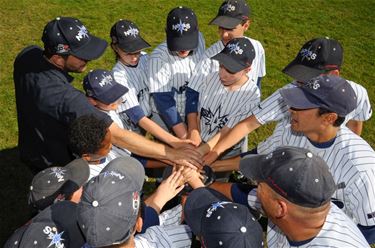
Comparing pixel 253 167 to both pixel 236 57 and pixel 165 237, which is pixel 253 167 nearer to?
pixel 165 237

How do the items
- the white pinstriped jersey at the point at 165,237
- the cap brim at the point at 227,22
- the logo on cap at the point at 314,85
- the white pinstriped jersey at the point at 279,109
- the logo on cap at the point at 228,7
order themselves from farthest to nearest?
the logo on cap at the point at 228,7
the cap brim at the point at 227,22
the white pinstriped jersey at the point at 279,109
the logo on cap at the point at 314,85
the white pinstriped jersey at the point at 165,237

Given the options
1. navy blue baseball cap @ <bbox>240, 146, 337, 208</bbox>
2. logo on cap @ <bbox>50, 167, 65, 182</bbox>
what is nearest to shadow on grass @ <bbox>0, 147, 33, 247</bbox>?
logo on cap @ <bbox>50, 167, 65, 182</bbox>

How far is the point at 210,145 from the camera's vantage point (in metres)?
4.65

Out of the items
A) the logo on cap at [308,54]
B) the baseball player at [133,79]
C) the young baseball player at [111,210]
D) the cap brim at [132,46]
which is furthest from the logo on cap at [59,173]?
the logo on cap at [308,54]

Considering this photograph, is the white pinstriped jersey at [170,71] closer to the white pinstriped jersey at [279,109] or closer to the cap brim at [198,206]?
the white pinstriped jersey at [279,109]

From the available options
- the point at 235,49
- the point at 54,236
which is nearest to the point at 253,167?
the point at 54,236

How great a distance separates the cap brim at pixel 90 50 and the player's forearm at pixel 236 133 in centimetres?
174

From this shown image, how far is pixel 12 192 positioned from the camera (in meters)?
5.96

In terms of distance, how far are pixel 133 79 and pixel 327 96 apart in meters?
2.48

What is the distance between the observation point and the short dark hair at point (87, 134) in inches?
138

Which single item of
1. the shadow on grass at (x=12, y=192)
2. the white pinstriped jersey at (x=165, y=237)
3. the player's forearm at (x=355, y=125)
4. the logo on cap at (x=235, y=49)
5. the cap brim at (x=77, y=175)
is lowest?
the shadow on grass at (x=12, y=192)

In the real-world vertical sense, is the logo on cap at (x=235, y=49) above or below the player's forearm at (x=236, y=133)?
above

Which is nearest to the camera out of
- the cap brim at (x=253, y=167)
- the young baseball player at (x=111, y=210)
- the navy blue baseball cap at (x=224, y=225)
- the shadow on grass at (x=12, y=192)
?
the young baseball player at (x=111, y=210)

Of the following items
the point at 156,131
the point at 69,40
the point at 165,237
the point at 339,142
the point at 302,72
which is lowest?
the point at 156,131
